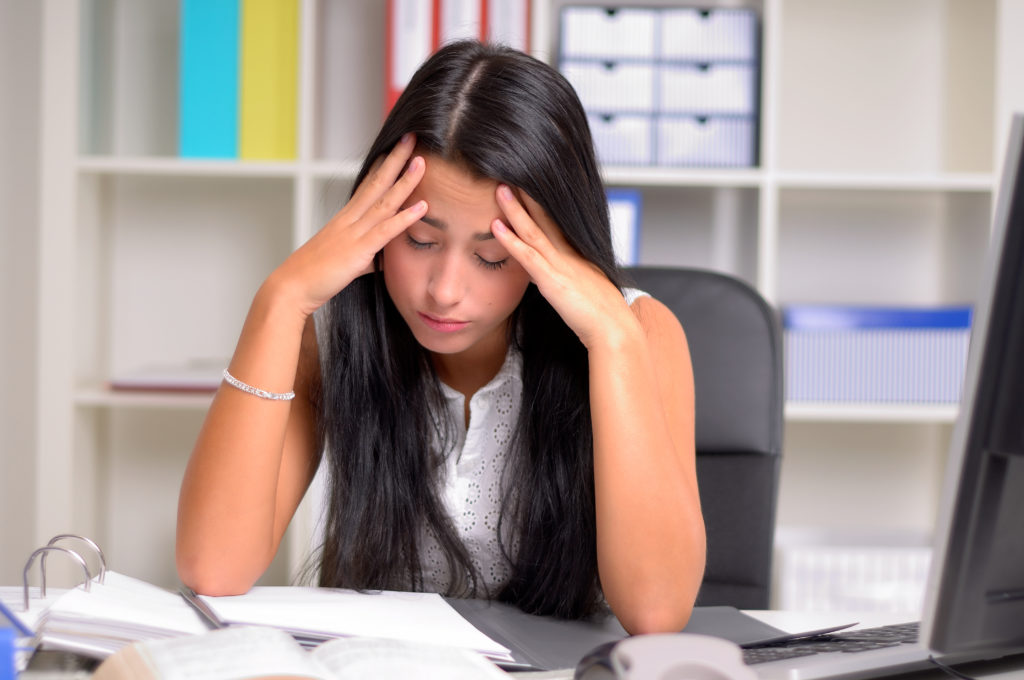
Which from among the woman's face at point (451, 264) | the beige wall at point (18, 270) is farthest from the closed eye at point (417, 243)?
the beige wall at point (18, 270)

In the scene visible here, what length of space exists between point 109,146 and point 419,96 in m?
1.50

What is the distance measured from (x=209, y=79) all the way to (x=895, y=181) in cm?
145

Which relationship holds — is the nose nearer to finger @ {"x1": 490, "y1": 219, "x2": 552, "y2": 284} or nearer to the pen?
finger @ {"x1": 490, "y1": 219, "x2": 552, "y2": 284}

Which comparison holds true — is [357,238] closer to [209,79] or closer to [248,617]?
[248,617]

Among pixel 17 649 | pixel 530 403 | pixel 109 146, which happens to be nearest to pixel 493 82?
pixel 530 403

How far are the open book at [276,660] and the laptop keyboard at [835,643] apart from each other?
205mm

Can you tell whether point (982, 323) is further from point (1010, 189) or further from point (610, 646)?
point (610, 646)

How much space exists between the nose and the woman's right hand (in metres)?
0.05

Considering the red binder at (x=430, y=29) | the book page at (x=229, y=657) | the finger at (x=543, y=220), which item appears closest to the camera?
the book page at (x=229, y=657)

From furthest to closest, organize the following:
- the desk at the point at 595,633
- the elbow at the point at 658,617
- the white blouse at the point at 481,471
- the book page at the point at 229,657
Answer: the white blouse at the point at 481,471, the elbow at the point at 658,617, the desk at the point at 595,633, the book page at the point at 229,657

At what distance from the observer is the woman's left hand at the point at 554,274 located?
97 cm

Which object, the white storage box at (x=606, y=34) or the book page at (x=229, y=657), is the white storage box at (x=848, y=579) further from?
the book page at (x=229, y=657)

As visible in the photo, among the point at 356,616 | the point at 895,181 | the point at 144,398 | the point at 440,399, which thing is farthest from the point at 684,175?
the point at 356,616

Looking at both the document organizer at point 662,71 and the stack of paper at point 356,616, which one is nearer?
the stack of paper at point 356,616
